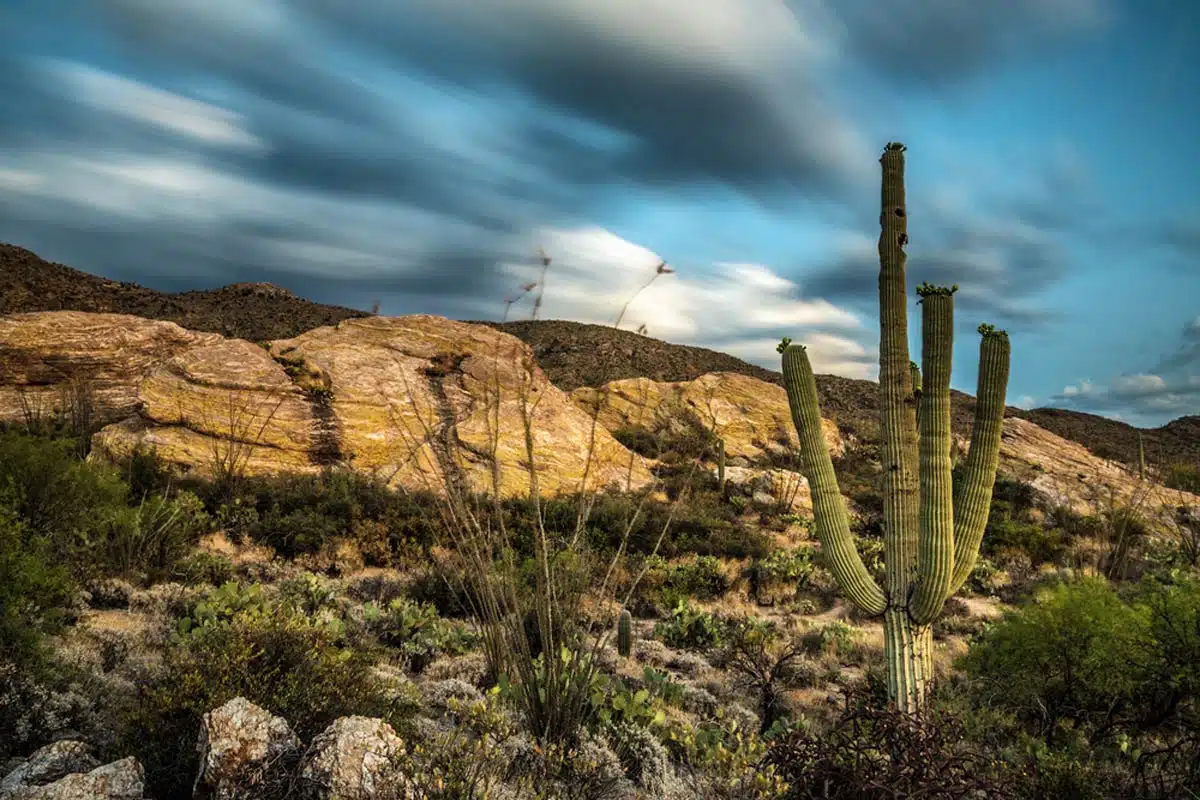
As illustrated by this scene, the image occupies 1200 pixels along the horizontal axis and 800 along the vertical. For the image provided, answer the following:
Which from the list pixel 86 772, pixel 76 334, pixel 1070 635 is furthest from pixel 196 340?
pixel 1070 635

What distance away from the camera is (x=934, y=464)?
5.71 metres

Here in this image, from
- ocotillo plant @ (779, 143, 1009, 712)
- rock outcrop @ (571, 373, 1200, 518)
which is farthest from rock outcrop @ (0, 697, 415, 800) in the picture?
rock outcrop @ (571, 373, 1200, 518)

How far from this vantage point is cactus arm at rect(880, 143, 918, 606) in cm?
574

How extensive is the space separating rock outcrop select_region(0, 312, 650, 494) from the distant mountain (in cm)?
1322

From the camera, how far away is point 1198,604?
551 centimetres

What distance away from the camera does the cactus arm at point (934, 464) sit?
18.2 feet

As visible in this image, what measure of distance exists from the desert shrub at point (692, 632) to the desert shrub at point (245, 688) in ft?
14.4

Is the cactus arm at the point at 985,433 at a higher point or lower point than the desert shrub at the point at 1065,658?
higher

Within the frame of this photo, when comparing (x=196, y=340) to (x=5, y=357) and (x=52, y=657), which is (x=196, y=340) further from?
(x=52, y=657)

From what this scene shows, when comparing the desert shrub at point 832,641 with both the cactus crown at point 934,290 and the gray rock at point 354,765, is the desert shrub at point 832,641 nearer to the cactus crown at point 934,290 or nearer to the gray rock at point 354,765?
the cactus crown at point 934,290

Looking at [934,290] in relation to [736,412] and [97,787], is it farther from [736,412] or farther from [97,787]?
→ [736,412]

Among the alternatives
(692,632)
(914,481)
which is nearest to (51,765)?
(914,481)

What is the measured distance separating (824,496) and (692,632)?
2.88 metres

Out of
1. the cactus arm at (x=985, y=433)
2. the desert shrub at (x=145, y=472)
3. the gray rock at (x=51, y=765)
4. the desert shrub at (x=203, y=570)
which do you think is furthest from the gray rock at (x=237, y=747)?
the desert shrub at (x=145, y=472)
